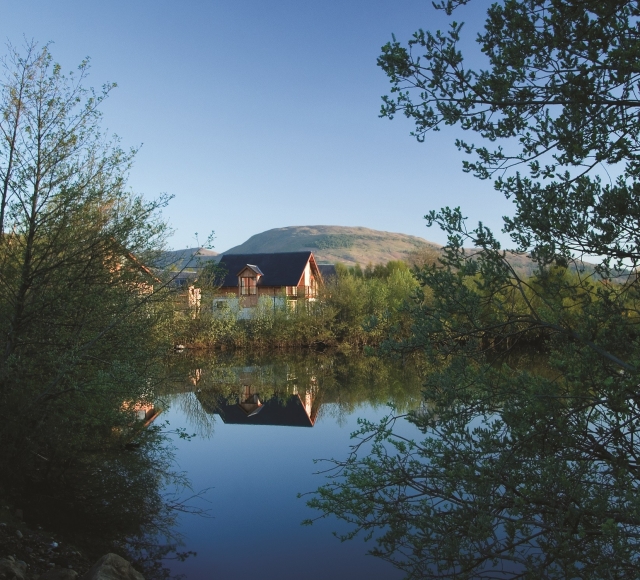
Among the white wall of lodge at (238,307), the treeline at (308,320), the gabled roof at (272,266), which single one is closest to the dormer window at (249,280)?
the gabled roof at (272,266)

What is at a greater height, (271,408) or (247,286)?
(247,286)

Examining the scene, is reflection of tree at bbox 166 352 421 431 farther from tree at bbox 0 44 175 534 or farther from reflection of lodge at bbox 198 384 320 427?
tree at bbox 0 44 175 534

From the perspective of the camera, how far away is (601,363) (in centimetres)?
354

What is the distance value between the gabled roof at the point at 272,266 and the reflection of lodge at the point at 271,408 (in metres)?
28.9

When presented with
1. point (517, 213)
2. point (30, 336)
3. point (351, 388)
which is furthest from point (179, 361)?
point (517, 213)

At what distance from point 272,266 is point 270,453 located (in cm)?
3885

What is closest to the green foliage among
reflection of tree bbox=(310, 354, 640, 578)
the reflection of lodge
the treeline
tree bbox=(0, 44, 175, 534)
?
tree bbox=(0, 44, 175, 534)

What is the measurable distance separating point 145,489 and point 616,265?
323 inches

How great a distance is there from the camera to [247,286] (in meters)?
50.1

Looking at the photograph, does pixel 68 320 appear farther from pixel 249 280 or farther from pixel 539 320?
pixel 249 280

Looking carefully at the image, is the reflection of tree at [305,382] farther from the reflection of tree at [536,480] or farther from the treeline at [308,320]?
the reflection of tree at [536,480]

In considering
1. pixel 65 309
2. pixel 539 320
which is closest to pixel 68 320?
pixel 65 309

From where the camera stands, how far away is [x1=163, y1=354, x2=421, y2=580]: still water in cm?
791

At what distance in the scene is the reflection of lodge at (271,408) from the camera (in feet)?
56.3
